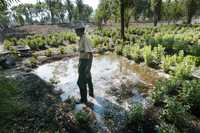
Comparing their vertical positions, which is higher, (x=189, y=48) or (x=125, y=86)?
(x=189, y=48)

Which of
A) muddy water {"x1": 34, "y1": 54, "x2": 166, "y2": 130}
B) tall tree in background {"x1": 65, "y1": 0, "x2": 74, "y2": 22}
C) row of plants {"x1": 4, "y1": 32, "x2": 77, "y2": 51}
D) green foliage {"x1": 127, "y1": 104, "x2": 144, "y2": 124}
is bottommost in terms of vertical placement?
muddy water {"x1": 34, "y1": 54, "x2": 166, "y2": 130}

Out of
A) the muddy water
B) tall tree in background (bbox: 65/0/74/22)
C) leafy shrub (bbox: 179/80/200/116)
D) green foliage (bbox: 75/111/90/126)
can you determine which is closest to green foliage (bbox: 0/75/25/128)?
green foliage (bbox: 75/111/90/126)

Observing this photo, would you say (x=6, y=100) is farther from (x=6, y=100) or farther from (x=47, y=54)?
(x=47, y=54)

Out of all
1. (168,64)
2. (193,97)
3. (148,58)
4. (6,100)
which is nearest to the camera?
(6,100)

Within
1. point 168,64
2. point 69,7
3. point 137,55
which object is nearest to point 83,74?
point 168,64

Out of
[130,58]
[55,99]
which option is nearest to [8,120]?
[55,99]

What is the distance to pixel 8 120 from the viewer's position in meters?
4.11

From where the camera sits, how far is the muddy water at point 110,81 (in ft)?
17.7

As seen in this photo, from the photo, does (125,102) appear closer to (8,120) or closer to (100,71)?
(8,120)

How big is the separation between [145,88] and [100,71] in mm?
2520

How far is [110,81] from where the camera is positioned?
743cm

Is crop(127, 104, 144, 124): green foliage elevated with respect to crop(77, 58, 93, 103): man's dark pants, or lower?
lower

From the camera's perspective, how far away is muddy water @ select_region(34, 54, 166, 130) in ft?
17.7

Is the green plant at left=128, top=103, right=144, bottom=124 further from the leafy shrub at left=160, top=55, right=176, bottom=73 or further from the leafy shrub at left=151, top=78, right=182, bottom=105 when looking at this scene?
the leafy shrub at left=160, top=55, right=176, bottom=73
